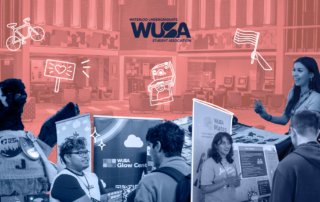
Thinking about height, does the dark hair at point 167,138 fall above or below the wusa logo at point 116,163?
above

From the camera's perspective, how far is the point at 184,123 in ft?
8.14

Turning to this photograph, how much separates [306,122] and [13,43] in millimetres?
14324

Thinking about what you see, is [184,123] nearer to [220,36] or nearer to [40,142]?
[40,142]

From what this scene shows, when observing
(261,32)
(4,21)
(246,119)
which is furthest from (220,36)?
(4,21)

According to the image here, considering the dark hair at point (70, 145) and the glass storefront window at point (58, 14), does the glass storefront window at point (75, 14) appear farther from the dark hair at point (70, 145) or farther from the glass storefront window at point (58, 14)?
the dark hair at point (70, 145)

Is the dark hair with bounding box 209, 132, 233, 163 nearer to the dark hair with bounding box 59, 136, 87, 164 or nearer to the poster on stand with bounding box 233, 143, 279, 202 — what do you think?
the poster on stand with bounding box 233, 143, 279, 202

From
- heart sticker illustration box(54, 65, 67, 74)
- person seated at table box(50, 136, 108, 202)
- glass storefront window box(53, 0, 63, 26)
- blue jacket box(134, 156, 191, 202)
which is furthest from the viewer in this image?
heart sticker illustration box(54, 65, 67, 74)

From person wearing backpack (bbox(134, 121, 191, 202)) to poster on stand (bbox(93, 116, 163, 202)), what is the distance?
0.36 meters

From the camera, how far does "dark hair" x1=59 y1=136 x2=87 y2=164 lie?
2.00m

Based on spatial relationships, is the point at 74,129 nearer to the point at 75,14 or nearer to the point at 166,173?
the point at 166,173

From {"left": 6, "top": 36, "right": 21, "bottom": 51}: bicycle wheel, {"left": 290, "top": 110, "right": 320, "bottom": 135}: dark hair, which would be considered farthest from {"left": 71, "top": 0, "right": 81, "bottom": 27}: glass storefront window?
{"left": 290, "top": 110, "right": 320, "bottom": 135}: dark hair

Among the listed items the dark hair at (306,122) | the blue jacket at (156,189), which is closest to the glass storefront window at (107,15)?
the blue jacket at (156,189)

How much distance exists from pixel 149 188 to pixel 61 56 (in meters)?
17.9

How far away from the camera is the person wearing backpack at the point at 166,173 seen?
174 cm
